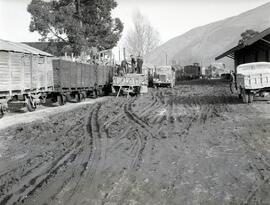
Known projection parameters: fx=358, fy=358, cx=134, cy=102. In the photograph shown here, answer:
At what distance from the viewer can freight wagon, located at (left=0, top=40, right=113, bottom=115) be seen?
1463cm

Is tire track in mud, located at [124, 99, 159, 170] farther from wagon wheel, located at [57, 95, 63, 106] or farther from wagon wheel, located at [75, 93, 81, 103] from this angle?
wagon wheel, located at [75, 93, 81, 103]

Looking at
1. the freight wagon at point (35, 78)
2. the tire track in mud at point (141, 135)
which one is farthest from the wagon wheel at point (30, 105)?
the tire track in mud at point (141, 135)

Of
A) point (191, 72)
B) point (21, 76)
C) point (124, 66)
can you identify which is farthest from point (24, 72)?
point (191, 72)

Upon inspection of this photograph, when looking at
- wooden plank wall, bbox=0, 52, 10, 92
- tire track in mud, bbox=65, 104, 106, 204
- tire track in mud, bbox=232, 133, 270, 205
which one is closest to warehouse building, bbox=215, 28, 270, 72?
wooden plank wall, bbox=0, 52, 10, 92

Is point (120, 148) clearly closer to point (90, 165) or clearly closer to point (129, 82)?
point (90, 165)

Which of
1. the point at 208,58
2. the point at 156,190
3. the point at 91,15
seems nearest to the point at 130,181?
the point at 156,190

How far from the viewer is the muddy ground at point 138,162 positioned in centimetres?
521

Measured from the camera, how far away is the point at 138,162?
703cm

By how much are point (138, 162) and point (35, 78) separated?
11510mm

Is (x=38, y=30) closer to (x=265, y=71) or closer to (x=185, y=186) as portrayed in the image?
(x=265, y=71)

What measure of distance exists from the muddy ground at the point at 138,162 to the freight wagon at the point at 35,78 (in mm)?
3305

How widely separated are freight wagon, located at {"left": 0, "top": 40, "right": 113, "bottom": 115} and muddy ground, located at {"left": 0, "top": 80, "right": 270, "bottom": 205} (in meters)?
3.31

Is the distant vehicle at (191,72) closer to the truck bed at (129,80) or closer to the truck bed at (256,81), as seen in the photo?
the truck bed at (129,80)

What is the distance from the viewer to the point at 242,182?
18.6 ft
